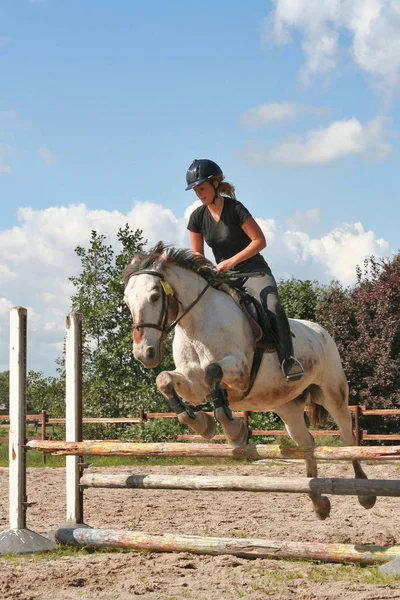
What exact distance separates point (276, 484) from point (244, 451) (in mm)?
531

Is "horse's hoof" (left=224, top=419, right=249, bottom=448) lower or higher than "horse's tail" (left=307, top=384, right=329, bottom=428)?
lower

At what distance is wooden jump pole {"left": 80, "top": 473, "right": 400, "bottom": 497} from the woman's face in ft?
7.09

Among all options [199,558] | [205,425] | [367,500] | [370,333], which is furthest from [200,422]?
[370,333]

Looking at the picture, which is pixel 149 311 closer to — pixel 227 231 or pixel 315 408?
pixel 227 231

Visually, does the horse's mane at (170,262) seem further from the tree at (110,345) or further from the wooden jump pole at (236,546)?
the tree at (110,345)

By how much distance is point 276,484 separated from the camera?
5938 millimetres

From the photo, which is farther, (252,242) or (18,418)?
(18,418)

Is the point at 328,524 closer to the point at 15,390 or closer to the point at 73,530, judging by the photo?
the point at 73,530

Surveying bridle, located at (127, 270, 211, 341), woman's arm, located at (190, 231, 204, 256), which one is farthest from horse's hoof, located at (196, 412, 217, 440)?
woman's arm, located at (190, 231, 204, 256)

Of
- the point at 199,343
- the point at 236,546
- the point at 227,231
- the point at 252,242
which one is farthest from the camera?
the point at 227,231

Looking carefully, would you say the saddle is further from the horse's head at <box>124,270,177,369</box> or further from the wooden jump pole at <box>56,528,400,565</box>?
the wooden jump pole at <box>56,528,400,565</box>

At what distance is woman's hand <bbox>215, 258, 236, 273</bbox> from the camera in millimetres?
6152

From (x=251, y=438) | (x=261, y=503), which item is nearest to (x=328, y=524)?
(x=261, y=503)

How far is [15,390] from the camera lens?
713 centimetres
